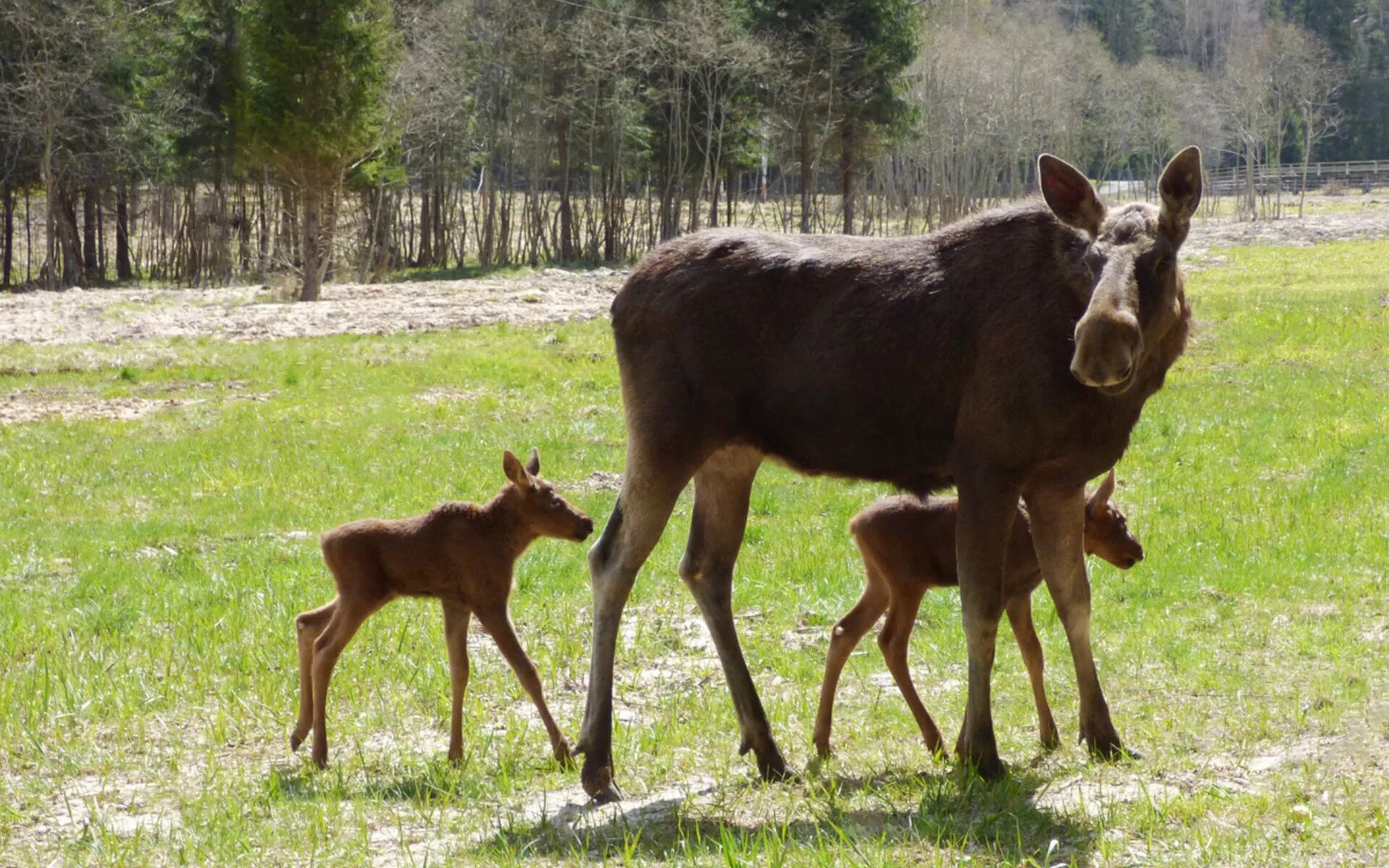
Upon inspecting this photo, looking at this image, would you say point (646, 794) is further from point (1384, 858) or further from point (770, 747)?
point (1384, 858)

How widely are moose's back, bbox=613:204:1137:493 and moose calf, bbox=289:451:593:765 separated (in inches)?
44.4

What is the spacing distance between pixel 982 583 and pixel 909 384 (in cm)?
93

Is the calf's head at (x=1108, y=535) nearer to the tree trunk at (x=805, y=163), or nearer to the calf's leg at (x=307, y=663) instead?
the calf's leg at (x=307, y=663)

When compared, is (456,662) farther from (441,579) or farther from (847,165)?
(847,165)

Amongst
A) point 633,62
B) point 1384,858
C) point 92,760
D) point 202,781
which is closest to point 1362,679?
point 1384,858

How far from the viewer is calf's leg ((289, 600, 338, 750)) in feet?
24.0

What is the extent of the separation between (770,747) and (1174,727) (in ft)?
6.73

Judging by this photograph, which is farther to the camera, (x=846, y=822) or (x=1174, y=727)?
(x=1174, y=727)

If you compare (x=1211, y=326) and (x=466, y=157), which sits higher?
(x=466, y=157)

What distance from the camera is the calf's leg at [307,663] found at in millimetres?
→ 7328

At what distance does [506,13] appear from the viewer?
6378 cm

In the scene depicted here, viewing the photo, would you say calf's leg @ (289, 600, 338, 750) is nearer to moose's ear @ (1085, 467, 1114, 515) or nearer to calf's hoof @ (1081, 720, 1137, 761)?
calf's hoof @ (1081, 720, 1137, 761)

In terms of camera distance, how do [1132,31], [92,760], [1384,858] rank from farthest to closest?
[1132,31] → [92,760] → [1384,858]

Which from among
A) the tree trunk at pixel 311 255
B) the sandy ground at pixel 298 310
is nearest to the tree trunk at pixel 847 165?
the sandy ground at pixel 298 310
